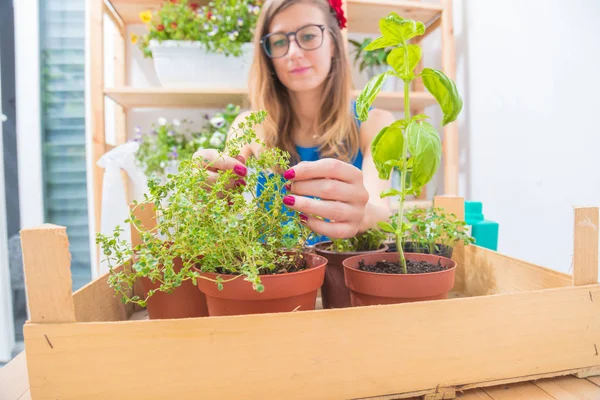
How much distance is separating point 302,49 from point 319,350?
1065 millimetres

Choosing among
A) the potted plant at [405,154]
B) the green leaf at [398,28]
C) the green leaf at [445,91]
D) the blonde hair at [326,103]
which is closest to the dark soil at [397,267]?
the potted plant at [405,154]

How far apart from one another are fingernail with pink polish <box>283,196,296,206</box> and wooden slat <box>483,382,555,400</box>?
1.11ft

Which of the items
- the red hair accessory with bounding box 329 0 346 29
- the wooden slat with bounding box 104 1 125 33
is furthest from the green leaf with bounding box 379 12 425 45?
the wooden slat with bounding box 104 1 125 33

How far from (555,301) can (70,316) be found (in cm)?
57

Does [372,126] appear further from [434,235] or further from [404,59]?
[404,59]

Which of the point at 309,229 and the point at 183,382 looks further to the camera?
the point at 309,229

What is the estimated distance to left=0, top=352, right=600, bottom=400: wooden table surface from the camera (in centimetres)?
45

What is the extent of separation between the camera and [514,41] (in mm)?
1525

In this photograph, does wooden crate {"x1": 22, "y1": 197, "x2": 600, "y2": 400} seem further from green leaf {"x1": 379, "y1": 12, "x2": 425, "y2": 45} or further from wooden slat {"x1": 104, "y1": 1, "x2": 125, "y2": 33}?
wooden slat {"x1": 104, "y1": 1, "x2": 125, "y2": 33}

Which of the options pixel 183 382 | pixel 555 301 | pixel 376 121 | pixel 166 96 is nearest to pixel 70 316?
pixel 183 382

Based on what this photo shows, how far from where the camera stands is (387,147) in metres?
0.56

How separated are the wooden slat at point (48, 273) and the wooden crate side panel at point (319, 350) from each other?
2cm

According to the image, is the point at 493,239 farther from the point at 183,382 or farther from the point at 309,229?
the point at 183,382

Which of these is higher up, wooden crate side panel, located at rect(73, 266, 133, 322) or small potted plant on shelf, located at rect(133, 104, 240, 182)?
small potted plant on shelf, located at rect(133, 104, 240, 182)
